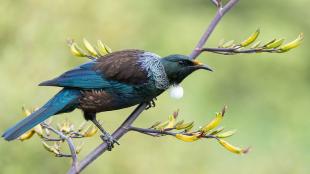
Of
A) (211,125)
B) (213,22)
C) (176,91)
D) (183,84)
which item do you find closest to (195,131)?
(211,125)

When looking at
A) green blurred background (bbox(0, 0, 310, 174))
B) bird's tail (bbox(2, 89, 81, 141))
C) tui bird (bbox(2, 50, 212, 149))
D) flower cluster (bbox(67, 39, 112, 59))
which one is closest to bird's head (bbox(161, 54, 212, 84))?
tui bird (bbox(2, 50, 212, 149))

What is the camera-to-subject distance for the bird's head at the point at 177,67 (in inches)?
91.1

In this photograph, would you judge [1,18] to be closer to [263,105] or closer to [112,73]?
[112,73]

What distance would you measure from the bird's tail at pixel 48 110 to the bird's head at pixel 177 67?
1.05 ft

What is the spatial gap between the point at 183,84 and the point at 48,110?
5.75m

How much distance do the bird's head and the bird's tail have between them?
1.05 feet

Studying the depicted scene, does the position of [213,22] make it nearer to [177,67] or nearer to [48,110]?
[177,67]

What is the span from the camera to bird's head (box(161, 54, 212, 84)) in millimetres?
2313

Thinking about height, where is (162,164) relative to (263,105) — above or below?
above

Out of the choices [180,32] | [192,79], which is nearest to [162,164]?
[192,79]

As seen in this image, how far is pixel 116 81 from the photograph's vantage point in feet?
8.05

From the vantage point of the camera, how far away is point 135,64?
244cm

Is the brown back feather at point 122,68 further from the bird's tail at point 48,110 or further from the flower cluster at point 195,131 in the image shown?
the flower cluster at point 195,131

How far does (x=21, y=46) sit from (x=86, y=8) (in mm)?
1803
